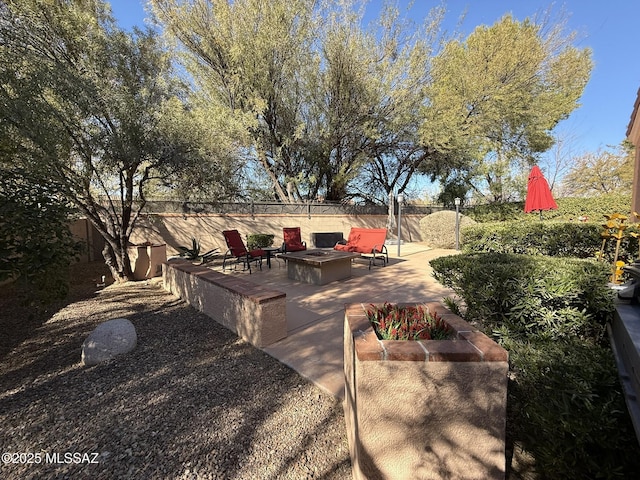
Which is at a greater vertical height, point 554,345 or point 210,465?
point 554,345

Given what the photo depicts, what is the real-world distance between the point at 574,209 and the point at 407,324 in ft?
45.3

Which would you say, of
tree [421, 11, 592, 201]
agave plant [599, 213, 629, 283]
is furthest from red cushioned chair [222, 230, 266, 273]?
tree [421, 11, 592, 201]

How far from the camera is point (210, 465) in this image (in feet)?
5.50

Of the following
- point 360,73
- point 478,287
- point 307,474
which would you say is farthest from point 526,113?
point 307,474

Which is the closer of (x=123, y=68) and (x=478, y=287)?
(x=478, y=287)

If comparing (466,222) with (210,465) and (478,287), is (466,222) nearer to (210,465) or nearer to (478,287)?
(478,287)

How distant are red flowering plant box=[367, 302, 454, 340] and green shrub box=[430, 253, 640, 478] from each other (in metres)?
0.47

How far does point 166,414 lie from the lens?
6.88 feet

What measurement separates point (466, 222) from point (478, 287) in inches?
376

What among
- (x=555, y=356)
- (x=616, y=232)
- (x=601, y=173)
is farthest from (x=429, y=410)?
(x=601, y=173)

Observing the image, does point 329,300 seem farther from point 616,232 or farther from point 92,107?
point 92,107

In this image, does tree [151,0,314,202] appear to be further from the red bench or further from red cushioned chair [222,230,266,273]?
the red bench

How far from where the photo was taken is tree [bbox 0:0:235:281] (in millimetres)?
3729

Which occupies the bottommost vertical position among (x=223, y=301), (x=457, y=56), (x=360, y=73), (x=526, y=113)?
(x=223, y=301)
